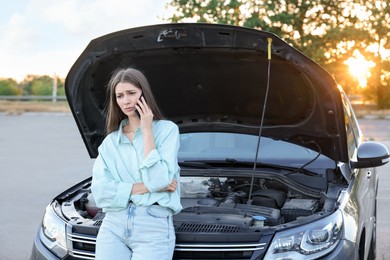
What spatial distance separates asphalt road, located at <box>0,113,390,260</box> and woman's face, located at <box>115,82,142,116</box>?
335 cm

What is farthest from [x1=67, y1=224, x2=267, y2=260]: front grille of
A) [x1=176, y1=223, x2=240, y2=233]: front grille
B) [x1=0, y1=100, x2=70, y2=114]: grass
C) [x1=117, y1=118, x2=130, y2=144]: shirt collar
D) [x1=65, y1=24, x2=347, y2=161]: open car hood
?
[x1=0, y1=100, x2=70, y2=114]: grass

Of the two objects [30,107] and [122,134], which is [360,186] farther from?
[30,107]

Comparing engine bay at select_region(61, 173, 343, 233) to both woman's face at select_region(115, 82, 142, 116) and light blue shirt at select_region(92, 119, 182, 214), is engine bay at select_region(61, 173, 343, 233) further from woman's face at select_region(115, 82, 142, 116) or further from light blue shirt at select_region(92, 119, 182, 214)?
woman's face at select_region(115, 82, 142, 116)

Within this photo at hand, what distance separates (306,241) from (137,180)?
92 centimetres

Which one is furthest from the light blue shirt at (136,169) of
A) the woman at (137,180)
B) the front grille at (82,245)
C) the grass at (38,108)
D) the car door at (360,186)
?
the grass at (38,108)

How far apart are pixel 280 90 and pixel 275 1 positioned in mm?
30144

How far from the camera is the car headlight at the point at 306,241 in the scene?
12.1 feet

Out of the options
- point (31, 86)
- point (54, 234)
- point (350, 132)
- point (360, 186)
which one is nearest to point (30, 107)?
point (31, 86)

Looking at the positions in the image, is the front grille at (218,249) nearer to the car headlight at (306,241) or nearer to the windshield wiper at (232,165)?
the car headlight at (306,241)

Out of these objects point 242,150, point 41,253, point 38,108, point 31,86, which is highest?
point 242,150

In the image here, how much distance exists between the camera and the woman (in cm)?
357

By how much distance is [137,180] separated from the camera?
373 centimetres

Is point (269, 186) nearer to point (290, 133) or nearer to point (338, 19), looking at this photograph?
point (290, 133)

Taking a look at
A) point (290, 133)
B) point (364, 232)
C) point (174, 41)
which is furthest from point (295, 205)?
point (174, 41)
